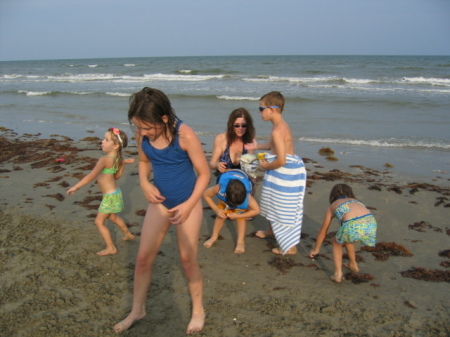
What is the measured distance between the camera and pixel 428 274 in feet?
12.8

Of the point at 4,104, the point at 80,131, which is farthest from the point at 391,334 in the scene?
the point at 4,104

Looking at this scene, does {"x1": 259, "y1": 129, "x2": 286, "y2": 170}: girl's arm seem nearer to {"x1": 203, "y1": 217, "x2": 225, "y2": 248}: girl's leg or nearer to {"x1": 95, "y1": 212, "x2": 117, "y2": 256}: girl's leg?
{"x1": 203, "y1": 217, "x2": 225, "y2": 248}: girl's leg

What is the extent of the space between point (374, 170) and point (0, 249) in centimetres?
664

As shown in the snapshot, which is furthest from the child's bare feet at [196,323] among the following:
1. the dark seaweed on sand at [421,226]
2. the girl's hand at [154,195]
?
the dark seaweed on sand at [421,226]

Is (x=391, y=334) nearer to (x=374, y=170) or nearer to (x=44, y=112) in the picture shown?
(x=374, y=170)

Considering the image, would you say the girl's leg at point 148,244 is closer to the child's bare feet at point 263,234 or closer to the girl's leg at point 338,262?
the girl's leg at point 338,262

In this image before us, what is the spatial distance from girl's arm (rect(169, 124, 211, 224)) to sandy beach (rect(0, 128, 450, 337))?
1.07 metres

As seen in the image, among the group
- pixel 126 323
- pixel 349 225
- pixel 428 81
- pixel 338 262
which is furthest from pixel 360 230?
pixel 428 81

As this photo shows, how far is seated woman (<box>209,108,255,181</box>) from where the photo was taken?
174 inches

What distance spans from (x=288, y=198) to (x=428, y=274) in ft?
5.25

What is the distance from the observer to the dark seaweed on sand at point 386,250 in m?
4.33

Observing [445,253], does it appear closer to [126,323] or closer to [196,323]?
[196,323]

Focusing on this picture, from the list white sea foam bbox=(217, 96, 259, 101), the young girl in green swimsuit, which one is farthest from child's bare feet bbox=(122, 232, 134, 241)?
white sea foam bbox=(217, 96, 259, 101)

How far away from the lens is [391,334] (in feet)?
9.80
